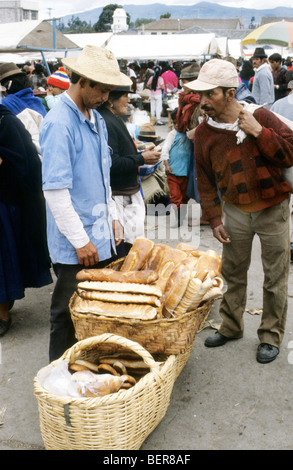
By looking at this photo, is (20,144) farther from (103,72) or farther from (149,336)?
(149,336)

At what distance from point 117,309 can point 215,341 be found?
138cm

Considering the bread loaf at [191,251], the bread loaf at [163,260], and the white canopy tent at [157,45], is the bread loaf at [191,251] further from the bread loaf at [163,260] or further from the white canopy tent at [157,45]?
the white canopy tent at [157,45]

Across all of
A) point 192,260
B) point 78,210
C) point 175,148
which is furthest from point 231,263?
point 175,148

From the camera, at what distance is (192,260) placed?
2840 millimetres

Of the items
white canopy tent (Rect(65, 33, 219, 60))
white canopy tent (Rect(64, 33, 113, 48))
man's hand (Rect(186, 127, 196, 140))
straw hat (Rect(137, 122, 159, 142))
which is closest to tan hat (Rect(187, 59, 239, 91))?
man's hand (Rect(186, 127, 196, 140))

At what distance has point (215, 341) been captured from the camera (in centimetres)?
358

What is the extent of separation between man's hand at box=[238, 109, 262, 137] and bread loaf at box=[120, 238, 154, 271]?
969mm

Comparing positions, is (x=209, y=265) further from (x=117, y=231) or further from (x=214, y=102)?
(x=214, y=102)

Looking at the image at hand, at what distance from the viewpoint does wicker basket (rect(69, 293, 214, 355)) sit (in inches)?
97.3

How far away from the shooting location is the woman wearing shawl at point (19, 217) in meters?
3.38

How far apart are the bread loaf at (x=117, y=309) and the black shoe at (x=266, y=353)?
1.30 m

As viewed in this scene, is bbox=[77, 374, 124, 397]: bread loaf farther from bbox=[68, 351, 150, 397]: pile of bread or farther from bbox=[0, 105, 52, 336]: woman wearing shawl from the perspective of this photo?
bbox=[0, 105, 52, 336]: woman wearing shawl

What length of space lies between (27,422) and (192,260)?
142 centimetres

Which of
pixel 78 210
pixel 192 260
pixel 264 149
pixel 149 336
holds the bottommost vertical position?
pixel 149 336
